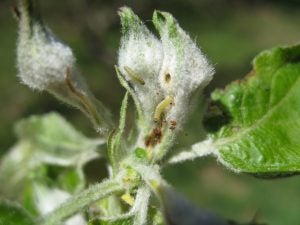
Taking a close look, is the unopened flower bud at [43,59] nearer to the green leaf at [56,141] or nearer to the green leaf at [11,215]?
the green leaf at [11,215]

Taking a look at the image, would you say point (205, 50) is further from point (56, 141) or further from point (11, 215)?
point (11, 215)

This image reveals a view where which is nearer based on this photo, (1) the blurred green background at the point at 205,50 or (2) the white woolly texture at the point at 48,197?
(2) the white woolly texture at the point at 48,197

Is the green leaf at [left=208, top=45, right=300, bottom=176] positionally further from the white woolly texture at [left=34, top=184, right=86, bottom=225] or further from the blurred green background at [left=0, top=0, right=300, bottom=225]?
the blurred green background at [left=0, top=0, right=300, bottom=225]

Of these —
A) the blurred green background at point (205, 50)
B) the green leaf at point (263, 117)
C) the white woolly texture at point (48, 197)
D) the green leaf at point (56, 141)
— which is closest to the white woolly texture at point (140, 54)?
the green leaf at point (263, 117)

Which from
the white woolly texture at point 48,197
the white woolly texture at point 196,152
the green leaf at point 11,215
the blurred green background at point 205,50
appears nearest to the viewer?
the green leaf at point 11,215

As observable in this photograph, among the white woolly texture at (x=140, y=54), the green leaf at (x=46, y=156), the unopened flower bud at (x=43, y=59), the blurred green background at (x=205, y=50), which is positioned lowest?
the white woolly texture at (x=140, y=54)

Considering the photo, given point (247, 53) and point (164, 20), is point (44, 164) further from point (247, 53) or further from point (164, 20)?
point (247, 53)
